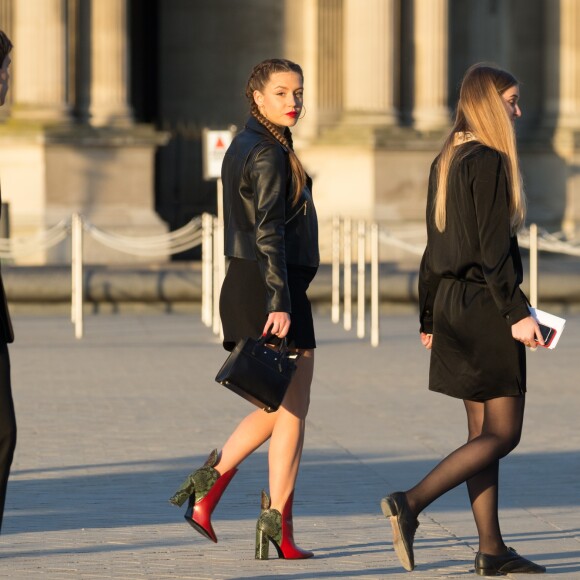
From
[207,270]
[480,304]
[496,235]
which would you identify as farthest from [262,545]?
[207,270]

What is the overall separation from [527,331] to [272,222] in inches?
42.7

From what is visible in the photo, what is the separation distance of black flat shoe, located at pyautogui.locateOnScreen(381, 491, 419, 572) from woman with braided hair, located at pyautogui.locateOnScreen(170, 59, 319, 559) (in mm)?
564

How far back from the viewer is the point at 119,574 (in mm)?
7051

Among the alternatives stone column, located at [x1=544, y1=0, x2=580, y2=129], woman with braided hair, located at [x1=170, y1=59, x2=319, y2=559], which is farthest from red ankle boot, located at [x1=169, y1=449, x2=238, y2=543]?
stone column, located at [x1=544, y1=0, x2=580, y2=129]

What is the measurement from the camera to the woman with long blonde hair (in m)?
6.95

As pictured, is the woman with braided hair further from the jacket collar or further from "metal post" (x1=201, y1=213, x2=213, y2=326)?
"metal post" (x1=201, y1=213, x2=213, y2=326)

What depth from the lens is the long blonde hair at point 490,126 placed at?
700 centimetres

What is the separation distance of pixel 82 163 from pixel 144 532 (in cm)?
1888

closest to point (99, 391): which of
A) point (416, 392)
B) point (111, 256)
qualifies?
point (416, 392)

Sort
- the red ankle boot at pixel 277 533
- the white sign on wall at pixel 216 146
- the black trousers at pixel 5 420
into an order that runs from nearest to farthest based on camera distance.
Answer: the black trousers at pixel 5 420 → the red ankle boot at pixel 277 533 → the white sign on wall at pixel 216 146

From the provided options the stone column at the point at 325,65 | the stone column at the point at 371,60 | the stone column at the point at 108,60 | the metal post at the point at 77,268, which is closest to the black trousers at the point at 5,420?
the metal post at the point at 77,268

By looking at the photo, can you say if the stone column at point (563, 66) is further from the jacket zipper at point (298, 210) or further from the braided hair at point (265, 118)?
the jacket zipper at point (298, 210)

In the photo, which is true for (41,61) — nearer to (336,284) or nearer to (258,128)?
(336,284)

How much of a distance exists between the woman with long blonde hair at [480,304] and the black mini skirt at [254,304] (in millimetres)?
547
